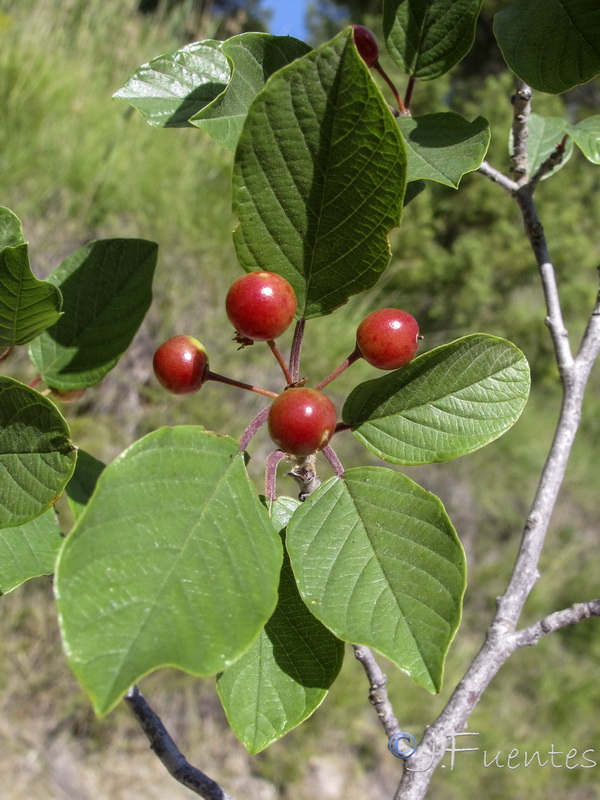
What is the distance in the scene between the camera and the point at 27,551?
648 mm

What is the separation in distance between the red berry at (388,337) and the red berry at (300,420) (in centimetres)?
9

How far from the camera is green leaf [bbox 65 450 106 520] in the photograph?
2.49 ft

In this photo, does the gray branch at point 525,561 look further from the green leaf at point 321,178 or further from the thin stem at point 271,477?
the green leaf at point 321,178

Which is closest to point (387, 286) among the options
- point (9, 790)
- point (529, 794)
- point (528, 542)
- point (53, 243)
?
point (53, 243)

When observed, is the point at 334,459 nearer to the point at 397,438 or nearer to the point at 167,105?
the point at 397,438

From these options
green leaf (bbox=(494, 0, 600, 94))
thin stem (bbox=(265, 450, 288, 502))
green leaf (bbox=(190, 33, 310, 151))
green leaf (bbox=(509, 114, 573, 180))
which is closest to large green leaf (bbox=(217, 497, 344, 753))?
thin stem (bbox=(265, 450, 288, 502))

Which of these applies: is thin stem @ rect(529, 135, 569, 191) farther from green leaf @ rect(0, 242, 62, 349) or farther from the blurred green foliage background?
the blurred green foliage background

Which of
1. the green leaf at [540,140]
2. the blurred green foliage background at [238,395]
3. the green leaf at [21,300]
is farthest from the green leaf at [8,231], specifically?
the blurred green foliage background at [238,395]

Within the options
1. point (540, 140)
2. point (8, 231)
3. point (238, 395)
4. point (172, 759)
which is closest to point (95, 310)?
point (8, 231)

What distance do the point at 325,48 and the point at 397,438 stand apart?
34 cm

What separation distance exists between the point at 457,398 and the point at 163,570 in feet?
1.03

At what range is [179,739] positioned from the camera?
308 centimetres

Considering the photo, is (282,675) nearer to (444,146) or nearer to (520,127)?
(444,146)

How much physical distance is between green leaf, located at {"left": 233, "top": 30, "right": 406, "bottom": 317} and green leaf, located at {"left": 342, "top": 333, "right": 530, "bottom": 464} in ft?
0.38
